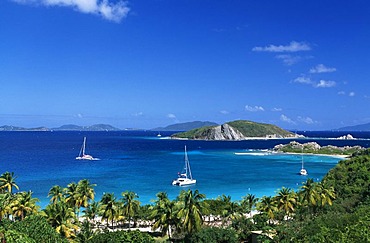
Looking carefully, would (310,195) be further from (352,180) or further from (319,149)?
(319,149)

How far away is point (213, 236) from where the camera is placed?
4412cm

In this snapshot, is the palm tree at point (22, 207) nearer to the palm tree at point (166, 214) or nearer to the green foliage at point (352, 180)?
the palm tree at point (166, 214)

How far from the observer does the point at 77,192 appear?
170 feet

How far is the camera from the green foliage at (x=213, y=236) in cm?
4382

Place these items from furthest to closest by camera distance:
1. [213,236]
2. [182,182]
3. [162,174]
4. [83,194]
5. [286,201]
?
[162,174] < [182,182] < [286,201] < [83,194] < [213,236]

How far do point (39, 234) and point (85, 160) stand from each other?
128 metres

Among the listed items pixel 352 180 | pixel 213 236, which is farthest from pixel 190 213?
pixel 352 180

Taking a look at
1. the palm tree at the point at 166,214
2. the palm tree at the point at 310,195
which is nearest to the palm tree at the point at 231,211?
the palm tree at the point at 310,195

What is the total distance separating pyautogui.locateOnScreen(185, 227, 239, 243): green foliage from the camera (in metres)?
43.8

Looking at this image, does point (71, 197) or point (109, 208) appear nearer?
point (109, 208)

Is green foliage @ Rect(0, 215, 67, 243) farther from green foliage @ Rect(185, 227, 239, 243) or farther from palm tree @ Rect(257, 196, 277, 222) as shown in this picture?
palm tree @ Rect(257, 196, 277, 222)

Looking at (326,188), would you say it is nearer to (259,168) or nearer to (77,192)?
(77,192)

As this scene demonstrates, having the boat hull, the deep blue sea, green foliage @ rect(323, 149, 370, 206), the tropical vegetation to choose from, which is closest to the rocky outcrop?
the deep blue sea

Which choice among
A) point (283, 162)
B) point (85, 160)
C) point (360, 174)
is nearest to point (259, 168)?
point (283, 162)
